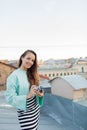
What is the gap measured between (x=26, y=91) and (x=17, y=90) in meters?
0.06

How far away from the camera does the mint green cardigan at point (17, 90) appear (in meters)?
1.82

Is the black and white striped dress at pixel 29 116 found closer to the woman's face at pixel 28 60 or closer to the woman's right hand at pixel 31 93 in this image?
the woman's right hand at pixel 31 93

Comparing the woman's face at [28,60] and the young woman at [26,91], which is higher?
the woman's face at [28,60]

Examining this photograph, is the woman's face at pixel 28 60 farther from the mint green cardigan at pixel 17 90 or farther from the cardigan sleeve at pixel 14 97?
the cardigan sleeve at pixel 14 97

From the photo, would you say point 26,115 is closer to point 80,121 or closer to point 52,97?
point 80,121

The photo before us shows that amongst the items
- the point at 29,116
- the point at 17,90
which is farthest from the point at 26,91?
the point at 29,116

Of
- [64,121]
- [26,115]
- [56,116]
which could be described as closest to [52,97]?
[56,116]

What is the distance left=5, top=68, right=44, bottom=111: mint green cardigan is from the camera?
1818 millimetres

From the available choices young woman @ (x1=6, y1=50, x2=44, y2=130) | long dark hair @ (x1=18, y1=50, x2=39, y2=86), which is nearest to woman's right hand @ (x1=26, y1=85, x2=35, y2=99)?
young woman @ (x1=6, y1=50, x2=44, y2=130)

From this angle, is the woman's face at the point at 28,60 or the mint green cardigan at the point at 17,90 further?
the woman's face at the point at 28,60

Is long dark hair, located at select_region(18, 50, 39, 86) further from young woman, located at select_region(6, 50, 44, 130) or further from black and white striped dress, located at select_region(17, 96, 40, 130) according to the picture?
black and white striped dress, located at select_region(17, 96, 40, 130)

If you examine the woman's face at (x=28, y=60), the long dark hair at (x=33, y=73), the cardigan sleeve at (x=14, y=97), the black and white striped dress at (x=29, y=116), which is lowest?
the black and white striped dress at (x=29, y=116)

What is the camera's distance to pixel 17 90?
1.87m

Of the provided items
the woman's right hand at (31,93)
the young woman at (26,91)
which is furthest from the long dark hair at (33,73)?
the woman's right hand at (31,93)
